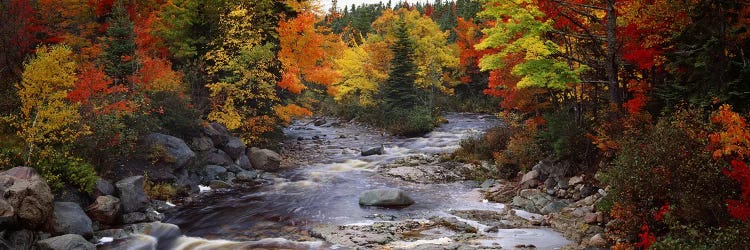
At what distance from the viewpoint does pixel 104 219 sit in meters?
14.7

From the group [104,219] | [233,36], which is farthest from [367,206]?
Answer: [233,36]

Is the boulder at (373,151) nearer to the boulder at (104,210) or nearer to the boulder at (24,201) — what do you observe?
the boulder at (104,210)

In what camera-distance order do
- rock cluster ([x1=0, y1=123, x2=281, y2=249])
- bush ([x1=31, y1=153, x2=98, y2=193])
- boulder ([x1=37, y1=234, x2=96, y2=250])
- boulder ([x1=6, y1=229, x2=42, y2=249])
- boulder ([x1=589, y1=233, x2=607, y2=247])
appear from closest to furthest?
boulder ([x1=6, y1=229, x2=42, y2=249]) → boulder ([x1=37, y1=234, x2=96, y2=250]) → rock cluster ([x1=0, y1=123, x2=281, y2=249]) → boulder ([x1=589, y1=233, x2=607, y2=247]) → bush ([x1=31, y1=153, x2=98, y2=193])

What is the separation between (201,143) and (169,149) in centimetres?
287

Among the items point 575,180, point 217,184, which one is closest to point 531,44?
point 575,180

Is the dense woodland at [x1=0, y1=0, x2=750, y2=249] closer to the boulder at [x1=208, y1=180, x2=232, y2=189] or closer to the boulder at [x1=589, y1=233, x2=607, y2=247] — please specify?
the boulder at [x1=589, y1=233, x2=607, y2=247]

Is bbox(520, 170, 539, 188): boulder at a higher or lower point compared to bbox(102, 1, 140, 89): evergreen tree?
lower

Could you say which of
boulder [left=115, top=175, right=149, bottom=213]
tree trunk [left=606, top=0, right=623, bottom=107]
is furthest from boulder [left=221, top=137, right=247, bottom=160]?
tree trunk [left=606, top=0, right=623, bottom=107]

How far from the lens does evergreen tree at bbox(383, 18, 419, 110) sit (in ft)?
135

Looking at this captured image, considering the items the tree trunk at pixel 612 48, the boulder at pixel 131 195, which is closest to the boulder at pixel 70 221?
A: the boulder at pixel 131 195

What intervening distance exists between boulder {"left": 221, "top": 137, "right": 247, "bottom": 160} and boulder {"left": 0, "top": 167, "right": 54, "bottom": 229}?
1152 cm

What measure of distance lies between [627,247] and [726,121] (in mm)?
3469

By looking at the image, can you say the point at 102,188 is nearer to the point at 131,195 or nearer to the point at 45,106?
the point at 131,195

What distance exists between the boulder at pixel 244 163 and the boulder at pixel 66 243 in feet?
38.7
